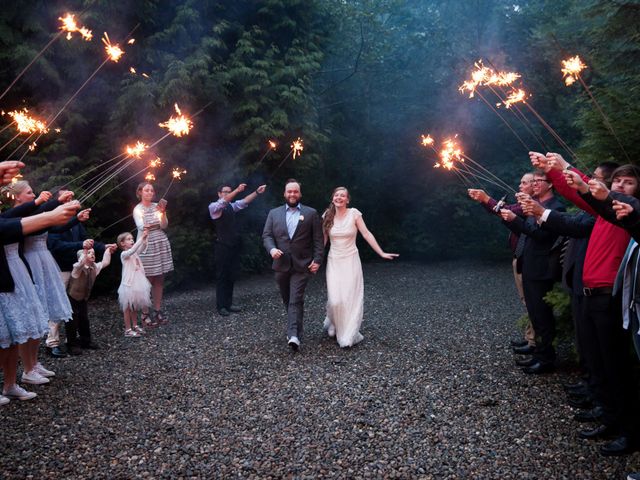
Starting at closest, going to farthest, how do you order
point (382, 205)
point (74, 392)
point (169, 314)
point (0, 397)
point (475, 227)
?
point (0, 397), point (74, 392), point (169, 314), point (475, 227), point (382, 205)

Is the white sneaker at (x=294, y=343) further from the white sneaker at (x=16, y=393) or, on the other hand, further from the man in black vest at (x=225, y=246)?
the white sneaker at (x=16, y=393)

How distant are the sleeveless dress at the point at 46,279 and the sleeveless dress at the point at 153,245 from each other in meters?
2.34

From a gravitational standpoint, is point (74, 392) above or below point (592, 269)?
below

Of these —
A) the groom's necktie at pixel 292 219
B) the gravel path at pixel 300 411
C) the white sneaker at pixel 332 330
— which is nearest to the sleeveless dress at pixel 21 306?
the gravel path at pixel 300 411

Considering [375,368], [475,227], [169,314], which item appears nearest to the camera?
[375,368]

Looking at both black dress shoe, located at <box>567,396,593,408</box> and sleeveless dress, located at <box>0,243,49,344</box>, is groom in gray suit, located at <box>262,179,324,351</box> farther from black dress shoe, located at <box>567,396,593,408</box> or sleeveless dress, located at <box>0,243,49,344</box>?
black dress shoe, located at <box>567,396,593,408</box>

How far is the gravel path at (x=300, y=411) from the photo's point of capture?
3961 mm

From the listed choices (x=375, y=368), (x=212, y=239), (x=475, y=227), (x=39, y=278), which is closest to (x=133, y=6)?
(x=212, y=239)

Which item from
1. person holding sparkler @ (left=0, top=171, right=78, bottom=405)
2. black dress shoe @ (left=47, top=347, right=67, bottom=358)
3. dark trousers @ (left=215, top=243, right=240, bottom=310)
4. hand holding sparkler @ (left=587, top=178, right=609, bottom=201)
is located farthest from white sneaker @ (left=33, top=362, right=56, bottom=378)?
hand holding sparkler @ (left=587, top=178, right=609, bottom=201)

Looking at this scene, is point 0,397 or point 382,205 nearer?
point 0,397

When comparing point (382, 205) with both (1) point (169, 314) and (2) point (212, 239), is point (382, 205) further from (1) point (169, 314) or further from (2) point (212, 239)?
(1) point (169, 314)

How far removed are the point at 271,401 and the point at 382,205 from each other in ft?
46.0

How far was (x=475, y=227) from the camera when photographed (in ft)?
57.5

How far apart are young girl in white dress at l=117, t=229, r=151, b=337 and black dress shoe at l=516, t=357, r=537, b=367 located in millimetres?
5575
